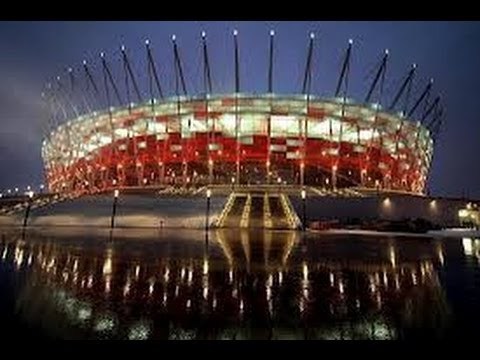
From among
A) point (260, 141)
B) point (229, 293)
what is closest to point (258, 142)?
point (260, 141)

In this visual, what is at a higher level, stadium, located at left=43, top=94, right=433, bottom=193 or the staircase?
stadium, located at left=43, top=94, right=433, bottom=193

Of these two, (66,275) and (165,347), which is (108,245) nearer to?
(66,275)

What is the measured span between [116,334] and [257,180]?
5564 centimetres

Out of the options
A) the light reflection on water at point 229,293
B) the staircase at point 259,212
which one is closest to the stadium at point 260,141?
the staircase at point 259,212

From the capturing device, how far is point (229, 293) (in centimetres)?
1094

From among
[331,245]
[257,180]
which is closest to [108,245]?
[331,245]

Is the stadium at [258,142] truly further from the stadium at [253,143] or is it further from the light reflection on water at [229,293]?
the light reflection on water at [229,293]

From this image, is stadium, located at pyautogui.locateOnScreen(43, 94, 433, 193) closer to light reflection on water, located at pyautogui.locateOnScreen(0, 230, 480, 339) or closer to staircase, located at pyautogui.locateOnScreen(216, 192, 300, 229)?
staircase, located at pyautogui.locateOnScreen(216, 192, 300, 229)

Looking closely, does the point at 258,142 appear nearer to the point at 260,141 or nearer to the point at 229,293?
the point at 260,141

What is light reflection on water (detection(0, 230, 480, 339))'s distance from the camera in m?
7.92

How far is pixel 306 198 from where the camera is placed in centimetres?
4172

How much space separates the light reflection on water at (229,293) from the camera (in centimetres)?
792

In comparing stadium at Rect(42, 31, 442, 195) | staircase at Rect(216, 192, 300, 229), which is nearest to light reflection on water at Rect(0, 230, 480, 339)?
staircase at Rect(216, 192, 300, 229)

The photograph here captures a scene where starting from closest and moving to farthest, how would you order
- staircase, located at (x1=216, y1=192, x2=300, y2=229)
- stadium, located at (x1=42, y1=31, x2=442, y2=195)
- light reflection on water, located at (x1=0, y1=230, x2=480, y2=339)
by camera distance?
light reflection on water, located at (x1=0, y1=230, x2=480, y2=339)
staircase, located at (x1=216, y1=192, x2=300, y2=229)
stadium, located at (x1=42, y1=31, x2=442, y2=195)
